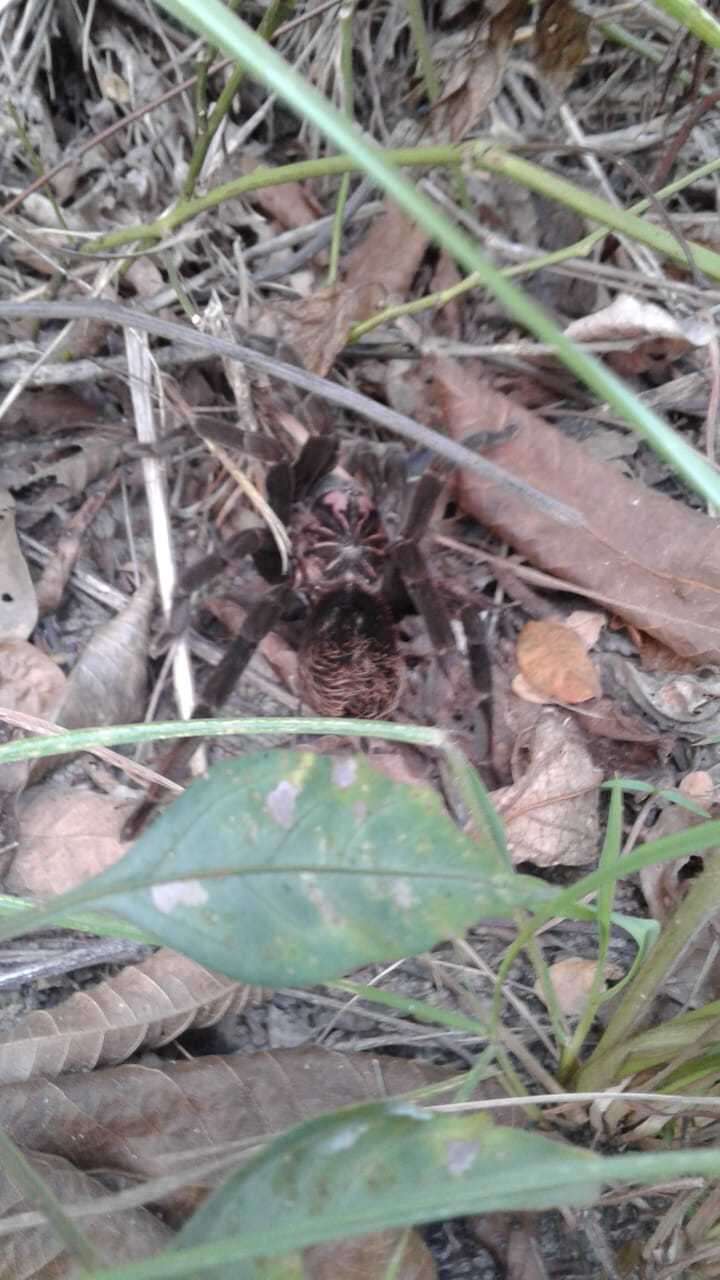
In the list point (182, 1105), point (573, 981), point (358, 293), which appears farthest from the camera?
point (358, 293)

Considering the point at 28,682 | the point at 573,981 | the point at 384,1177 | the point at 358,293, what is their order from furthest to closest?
1. the point at 358,293
2. the point at 28,682
3. the point at 573,981
4. the point at 384,1177

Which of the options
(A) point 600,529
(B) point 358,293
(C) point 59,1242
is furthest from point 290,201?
(C) point 59,1242

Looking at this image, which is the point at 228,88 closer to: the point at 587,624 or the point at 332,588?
the point at 332,588

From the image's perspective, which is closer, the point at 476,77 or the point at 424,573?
the point at 476,77

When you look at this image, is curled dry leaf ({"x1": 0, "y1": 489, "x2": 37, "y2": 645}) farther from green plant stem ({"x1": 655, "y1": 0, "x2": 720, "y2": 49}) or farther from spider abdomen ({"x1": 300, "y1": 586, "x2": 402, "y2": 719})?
green plant stem ({"x1": 655, "y1": 0, "x2": 720, "y2": 49})

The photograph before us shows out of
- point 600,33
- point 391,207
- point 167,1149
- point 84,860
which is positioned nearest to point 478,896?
point 167,1149

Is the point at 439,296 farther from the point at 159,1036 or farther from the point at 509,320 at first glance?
the point at 159,1036

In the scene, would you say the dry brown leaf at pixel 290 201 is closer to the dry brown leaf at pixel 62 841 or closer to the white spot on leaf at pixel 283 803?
the dry brown leaf at pixel 62 841

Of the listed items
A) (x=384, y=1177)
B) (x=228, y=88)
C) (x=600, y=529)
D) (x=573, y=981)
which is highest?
(x=228, y=88)
